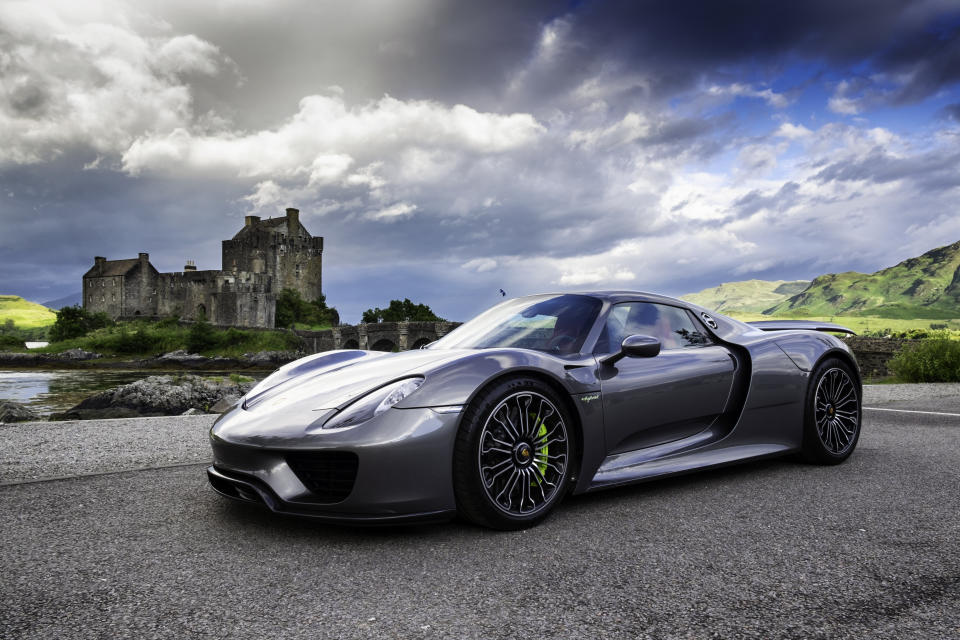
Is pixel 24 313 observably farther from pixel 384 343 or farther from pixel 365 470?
pixel 365 470

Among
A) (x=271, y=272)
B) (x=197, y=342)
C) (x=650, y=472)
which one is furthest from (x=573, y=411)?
(x=271, y=272)

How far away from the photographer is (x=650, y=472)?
3346 millimetres

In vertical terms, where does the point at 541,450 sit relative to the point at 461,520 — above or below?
above

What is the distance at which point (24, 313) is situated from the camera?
150 meters

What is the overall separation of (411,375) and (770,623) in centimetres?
166

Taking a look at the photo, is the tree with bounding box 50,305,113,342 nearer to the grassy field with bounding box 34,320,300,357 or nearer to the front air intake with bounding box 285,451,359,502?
the grassy field with bounding box 34,320,300,357

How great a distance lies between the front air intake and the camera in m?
2.58

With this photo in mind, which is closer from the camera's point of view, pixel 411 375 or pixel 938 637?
pixel 938 637

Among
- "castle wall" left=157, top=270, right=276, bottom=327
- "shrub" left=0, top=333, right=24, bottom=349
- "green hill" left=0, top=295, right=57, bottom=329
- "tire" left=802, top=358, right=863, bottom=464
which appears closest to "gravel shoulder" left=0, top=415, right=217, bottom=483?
"tire" left=802, top=358, right=863, bottom=464

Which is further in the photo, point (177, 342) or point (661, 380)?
point (177, 342)

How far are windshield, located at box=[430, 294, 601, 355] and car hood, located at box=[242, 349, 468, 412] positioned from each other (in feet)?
1.19

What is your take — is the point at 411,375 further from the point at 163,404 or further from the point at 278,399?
the point at 163,404

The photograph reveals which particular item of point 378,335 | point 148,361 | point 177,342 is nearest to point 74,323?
point 177,342

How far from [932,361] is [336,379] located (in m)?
14.0
